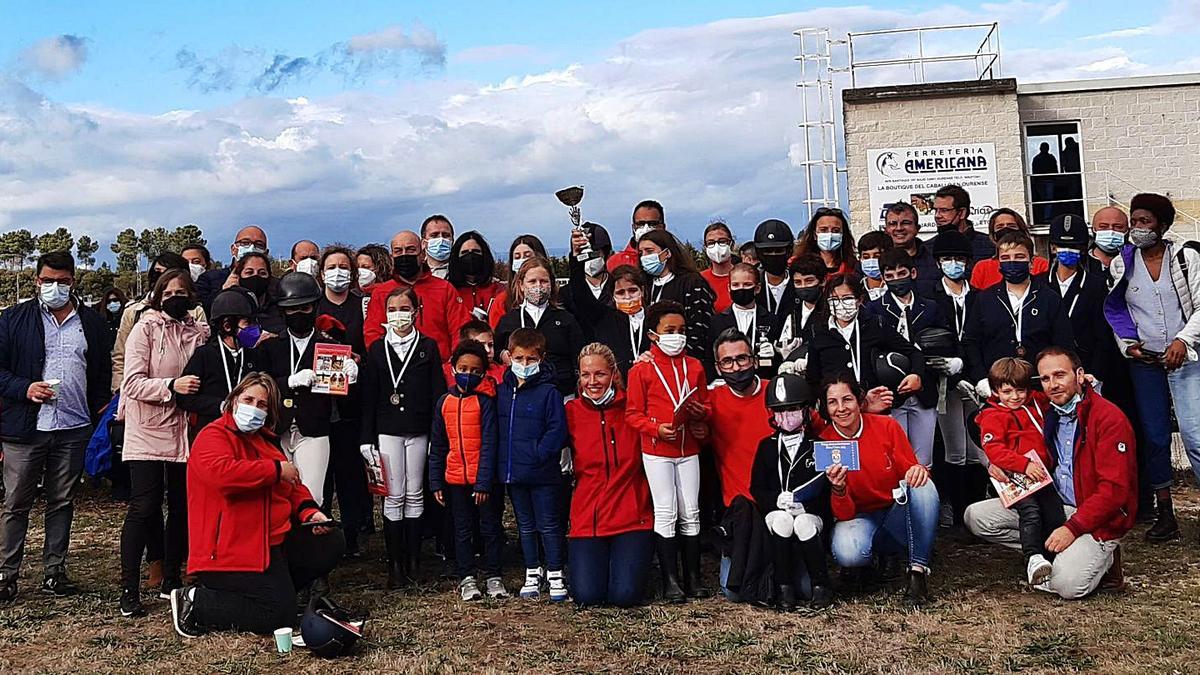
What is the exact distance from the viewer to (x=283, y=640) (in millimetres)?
5758

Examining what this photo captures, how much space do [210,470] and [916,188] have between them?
15.9 meters

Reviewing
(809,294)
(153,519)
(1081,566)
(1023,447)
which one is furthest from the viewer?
(809,294)

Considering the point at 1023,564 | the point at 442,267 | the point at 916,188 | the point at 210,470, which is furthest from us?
the point at 916,188

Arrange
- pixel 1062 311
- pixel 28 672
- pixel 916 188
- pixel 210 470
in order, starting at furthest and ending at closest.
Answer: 1. pixel 916 188
2. pixel 1062 311
3. pixel 210 470
4. pixel 28 672

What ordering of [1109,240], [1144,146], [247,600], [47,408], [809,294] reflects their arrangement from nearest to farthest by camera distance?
[247,600] → [47,408] → [809,294] → [1109,240] → [1144,146]

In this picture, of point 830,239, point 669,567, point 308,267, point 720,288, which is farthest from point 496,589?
point 830,239

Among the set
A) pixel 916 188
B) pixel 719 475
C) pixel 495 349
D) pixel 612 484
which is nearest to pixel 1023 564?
pixel 719 475

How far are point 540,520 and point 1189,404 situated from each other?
4572 millimetres

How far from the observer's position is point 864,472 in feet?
21.6

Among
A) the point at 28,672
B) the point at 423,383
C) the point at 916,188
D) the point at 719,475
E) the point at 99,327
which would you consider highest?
the point at 916,188

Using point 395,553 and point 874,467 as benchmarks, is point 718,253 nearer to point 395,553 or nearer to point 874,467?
point 874,467

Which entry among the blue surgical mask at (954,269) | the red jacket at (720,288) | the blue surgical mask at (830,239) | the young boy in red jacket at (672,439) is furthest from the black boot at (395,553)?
the blue surgical mask at (954,269)

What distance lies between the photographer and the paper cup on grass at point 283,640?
5746mm

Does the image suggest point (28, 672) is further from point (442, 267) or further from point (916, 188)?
point (916, 188)
